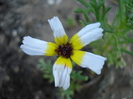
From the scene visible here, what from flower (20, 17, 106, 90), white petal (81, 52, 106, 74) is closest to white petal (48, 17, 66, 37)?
flower (20, 17, 106, 90)

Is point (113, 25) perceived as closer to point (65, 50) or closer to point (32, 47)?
point (65, 50)

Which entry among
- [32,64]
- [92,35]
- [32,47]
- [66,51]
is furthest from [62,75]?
[32,64]

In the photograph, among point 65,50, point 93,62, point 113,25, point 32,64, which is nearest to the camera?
point 93,62

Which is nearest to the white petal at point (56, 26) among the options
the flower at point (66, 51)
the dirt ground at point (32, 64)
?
the flower at point (66, 51)

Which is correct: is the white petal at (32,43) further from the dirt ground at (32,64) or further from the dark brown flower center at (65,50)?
the dirt ground at (32,64)

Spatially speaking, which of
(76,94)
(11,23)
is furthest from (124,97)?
(11,23)
